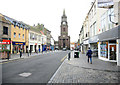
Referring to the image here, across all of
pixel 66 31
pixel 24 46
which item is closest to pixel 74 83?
pixel 24 46

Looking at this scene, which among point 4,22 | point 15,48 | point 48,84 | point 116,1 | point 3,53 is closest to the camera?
point 48,84

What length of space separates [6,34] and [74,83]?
22845 mm

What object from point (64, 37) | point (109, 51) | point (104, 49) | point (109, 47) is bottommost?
point (109, 51)

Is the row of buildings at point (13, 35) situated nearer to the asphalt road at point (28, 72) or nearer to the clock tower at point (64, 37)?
the asphalt road at point (28, 72)

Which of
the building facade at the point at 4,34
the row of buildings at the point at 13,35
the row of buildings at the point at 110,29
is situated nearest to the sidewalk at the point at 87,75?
the row of buildings at the point at 110,29

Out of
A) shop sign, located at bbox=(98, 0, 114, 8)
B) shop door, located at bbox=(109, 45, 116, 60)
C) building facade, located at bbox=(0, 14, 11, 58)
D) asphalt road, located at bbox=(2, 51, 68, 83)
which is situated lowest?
asphalt road, located at bbox=(2, 51, 68, 83)

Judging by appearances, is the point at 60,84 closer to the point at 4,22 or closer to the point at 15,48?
the point at 4,22

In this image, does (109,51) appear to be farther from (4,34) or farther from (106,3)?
(4,34)

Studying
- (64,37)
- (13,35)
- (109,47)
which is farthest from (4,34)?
(64,37)

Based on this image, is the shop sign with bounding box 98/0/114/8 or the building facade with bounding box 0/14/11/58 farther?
the building facade with bounding box 0/14/11/58

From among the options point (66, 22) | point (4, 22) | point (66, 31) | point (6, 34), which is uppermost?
point (66, 22)

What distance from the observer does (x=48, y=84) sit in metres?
5.31

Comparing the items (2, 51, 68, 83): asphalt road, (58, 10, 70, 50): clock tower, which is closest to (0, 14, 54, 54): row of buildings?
(2, 51, 68, 83): asphalt road

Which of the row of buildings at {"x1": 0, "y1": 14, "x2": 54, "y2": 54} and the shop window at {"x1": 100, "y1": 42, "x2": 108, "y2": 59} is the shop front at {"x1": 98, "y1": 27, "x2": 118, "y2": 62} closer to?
the shop window at {"x1": 100, "y1": 42, "x2": 108, "y2": 59}
